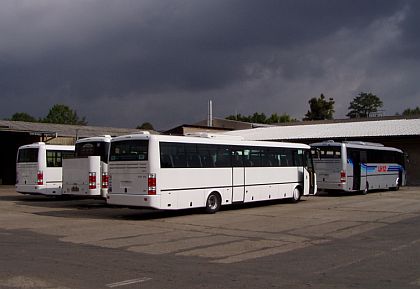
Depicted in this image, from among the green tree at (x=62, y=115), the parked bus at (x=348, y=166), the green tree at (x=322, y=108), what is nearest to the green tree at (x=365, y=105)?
the green tree at (x=322, y=108)

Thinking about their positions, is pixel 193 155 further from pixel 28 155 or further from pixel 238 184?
pixel 28 155

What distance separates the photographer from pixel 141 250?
11.2m

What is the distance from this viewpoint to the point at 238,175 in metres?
20.3

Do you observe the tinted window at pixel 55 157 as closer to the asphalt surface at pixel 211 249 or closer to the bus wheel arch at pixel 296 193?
the asphalt surface at pixel 211 249

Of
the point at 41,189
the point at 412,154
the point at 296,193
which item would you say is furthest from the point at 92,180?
the point at 412,154

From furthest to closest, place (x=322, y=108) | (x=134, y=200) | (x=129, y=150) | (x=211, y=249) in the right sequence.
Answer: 1. (x=322, y=108)
2. (x=129, y=150)
3. (x=134, y=200)
4. (x=211, y=249)

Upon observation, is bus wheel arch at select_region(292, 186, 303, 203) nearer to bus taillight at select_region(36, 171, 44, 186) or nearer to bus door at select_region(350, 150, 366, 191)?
bus door at select_region(350, 150, 366, 191)

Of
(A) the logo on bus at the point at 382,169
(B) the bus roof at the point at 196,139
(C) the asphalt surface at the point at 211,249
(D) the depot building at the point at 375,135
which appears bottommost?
(C) the asphalt surface at the point at 211,249

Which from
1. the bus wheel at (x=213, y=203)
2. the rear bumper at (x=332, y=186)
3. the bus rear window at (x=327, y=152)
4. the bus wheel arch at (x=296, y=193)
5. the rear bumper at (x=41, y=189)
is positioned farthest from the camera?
the bus rear window at (x=327, y=152)

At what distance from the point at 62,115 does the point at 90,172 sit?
341 ft

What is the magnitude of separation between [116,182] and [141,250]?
670cm

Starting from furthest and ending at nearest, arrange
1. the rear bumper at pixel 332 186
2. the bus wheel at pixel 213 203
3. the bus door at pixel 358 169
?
the bus door at pixel 358 169
the rear bumper at pixel 332 186
the bus wheel at pixel 213 203

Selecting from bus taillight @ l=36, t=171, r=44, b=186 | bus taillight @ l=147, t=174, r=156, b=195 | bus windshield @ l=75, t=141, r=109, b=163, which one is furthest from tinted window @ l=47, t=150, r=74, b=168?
bus taillight @ l=147, t=174, r=156, b=195

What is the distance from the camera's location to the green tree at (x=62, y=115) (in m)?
119
